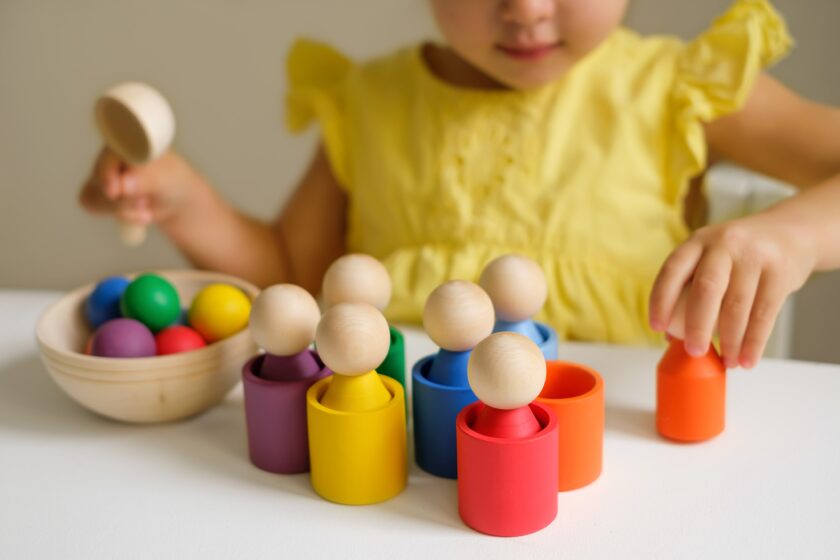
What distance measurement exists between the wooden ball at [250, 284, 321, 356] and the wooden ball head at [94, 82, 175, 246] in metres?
0.26

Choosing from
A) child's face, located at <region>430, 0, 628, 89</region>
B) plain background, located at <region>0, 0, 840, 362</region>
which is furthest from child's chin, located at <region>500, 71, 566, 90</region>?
plain background, located at <region>0, 0, 840, 362</region>

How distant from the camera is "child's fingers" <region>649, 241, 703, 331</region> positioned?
604 mm

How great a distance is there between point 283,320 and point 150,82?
4.40 ft

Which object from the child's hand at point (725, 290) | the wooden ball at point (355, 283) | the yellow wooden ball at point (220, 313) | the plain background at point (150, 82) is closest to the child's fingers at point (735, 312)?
A: the child's hand at point (725, 290)

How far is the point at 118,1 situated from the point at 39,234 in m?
0.50

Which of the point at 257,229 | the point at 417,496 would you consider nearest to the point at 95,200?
the point at 257,229

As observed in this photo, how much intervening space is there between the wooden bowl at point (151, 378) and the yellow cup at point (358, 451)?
11cm

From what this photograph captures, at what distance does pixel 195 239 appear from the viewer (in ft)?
3.50

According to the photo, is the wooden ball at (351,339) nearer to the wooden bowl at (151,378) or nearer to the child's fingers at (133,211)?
the wooden bowl at (151,378)

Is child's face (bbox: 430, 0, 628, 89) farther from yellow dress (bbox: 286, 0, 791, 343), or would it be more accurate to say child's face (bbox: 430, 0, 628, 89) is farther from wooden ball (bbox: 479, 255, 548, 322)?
wooden ball (bbox: 479, 255, 548, 322)

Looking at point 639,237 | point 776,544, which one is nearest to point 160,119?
Result: point 639,237

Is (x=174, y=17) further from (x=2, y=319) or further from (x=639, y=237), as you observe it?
(x=639, y=237)

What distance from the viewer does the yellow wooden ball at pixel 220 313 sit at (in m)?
0.68

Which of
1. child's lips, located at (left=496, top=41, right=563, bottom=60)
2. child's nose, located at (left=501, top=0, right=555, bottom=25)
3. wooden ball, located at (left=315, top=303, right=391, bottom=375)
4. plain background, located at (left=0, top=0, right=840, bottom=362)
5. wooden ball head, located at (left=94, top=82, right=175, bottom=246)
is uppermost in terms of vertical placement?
child's nose, located at (left=501, top=0, right=555, bottom=25)
